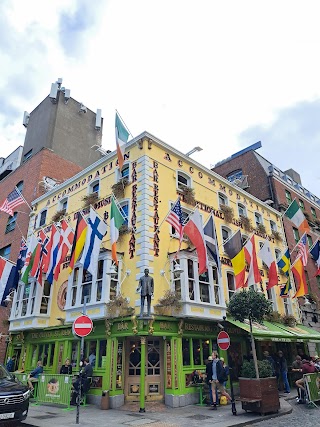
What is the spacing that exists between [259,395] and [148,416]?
3.91m

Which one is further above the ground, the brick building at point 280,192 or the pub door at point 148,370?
the brick building at point 280,192

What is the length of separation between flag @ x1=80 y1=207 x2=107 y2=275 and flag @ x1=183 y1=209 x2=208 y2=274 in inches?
151

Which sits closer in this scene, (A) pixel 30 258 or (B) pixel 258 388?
(B) pixel 258 388

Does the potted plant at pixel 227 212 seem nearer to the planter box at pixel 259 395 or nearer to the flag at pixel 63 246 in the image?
the flag at pixel 63 246

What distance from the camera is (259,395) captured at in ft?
34.8

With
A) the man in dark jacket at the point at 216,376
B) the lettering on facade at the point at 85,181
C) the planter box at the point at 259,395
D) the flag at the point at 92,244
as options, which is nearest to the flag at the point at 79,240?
the flag at the point at 92,244

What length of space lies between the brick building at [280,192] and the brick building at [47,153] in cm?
1394

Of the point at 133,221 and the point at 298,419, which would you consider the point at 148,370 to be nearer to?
the point at 298,419

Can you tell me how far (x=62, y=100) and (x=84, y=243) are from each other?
2146cm

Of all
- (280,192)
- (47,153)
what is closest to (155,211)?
(47,153)

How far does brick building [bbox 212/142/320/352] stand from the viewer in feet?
83.7

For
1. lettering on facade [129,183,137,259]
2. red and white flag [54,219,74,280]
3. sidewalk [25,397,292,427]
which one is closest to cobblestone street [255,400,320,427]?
sidewalk [25,397,292,427]

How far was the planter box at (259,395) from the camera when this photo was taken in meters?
10.6

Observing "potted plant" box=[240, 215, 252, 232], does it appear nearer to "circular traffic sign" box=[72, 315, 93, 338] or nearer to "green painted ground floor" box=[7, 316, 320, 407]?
"green painted ground floor" box=[7, 316, 320, 407]
